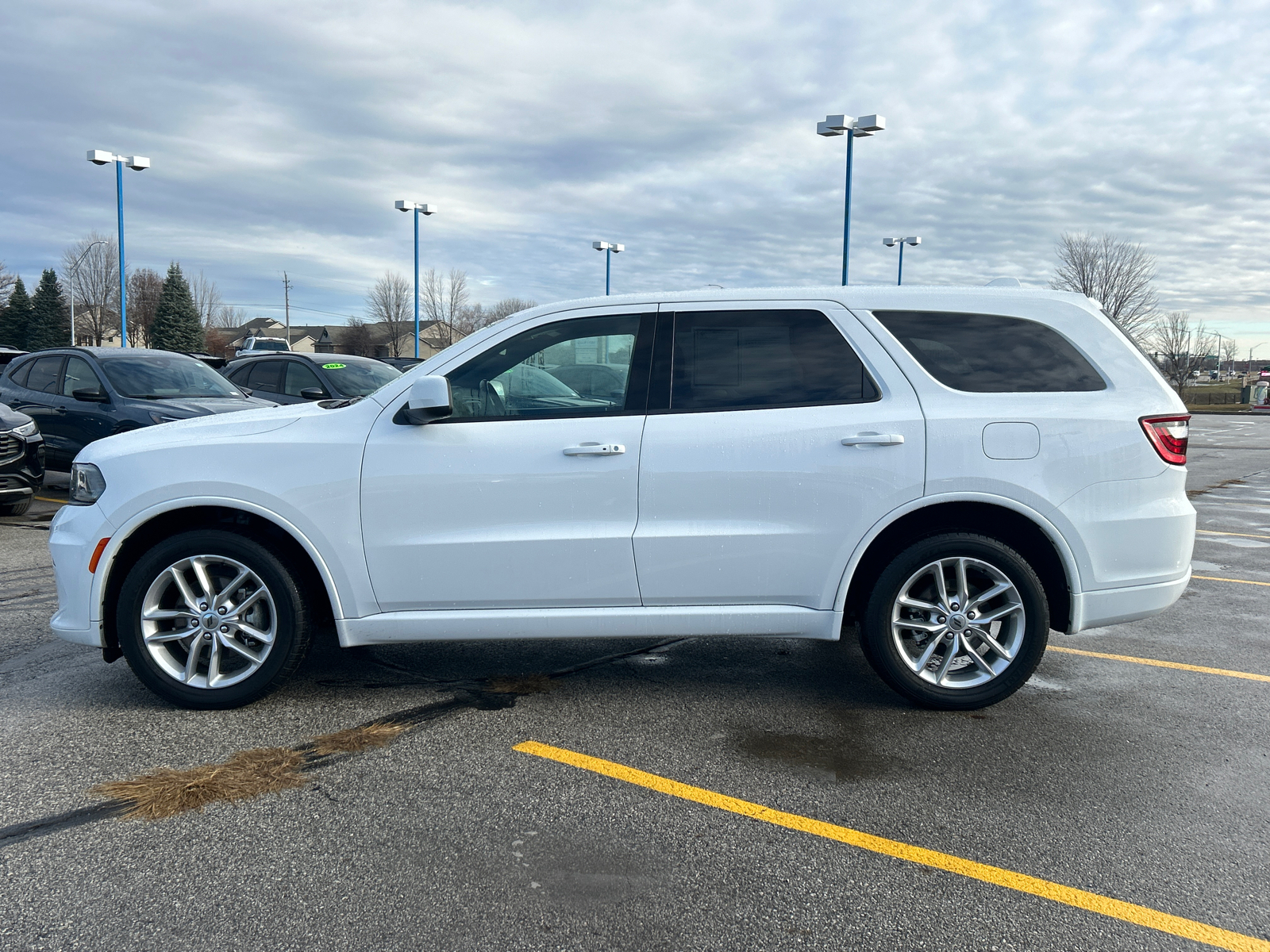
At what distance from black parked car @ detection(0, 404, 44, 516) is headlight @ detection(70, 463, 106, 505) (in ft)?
18.6

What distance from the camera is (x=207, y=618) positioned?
4062 mm

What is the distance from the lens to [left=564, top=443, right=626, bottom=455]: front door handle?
3.90m

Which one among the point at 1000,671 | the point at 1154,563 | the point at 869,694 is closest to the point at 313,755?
the point at 869,694

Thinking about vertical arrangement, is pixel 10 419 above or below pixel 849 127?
below

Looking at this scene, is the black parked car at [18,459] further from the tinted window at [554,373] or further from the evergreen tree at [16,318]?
the evergreen tree at [16,318]

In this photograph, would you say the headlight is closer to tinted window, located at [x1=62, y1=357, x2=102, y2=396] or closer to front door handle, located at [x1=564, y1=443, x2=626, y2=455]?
front door handle, located at [x1=564, y1=443, x2=626, y2=455]

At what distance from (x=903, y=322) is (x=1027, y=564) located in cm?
116

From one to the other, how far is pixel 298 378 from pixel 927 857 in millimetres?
11964

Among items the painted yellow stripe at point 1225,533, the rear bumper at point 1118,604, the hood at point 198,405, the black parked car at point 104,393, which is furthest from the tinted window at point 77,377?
the painted yellow stripe at point 1225,533

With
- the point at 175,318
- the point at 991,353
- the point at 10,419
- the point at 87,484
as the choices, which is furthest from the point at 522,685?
the point at 175,318

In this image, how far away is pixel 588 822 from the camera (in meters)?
3.13

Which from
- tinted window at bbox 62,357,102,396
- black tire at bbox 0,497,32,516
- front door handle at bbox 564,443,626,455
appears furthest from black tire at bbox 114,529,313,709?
tinted window at bbox 62,357,102,396

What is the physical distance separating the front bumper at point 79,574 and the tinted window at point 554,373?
64.0 inches

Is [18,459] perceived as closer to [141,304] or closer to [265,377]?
[265,377]
